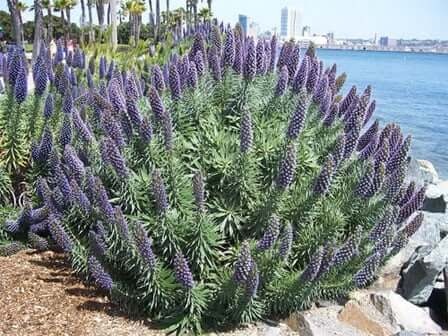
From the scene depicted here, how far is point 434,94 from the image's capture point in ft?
127

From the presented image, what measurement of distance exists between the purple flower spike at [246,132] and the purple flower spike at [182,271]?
2.87 ft

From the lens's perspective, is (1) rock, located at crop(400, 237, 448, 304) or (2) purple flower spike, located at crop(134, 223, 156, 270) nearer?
(2) purple flower spike, located at crop(134, 223, 156, 270)

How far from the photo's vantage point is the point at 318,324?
4199 millimetres

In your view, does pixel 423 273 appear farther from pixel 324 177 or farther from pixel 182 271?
pixel 182 271

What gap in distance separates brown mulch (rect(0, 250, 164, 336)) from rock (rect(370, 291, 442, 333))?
72.6 inches

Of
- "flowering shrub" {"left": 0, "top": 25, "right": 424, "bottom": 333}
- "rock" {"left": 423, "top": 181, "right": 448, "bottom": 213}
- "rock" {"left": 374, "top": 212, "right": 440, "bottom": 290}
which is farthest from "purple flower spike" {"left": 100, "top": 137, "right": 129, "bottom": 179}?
"rock" {"left": 423, "top": 181, "right": 448, "bottom": 213}

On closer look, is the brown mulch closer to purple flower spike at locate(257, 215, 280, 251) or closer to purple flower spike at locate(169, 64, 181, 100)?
purple flower spike at locate(257, 215, 280, 251)

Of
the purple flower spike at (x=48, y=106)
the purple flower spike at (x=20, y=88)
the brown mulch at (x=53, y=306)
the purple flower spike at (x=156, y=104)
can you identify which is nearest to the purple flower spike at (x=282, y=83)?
the purple flower spike at (x=156, y=104)

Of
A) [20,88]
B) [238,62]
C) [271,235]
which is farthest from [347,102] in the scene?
[20,88]

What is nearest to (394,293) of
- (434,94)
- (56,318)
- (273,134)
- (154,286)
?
(273,134)

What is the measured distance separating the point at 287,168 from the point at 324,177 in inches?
11.3

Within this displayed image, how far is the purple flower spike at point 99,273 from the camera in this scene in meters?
4.05

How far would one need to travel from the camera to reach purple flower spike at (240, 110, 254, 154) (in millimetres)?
3900

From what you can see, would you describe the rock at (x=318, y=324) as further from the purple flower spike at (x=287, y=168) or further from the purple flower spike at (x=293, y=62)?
the purple flower spike at (x=293, y=62)
